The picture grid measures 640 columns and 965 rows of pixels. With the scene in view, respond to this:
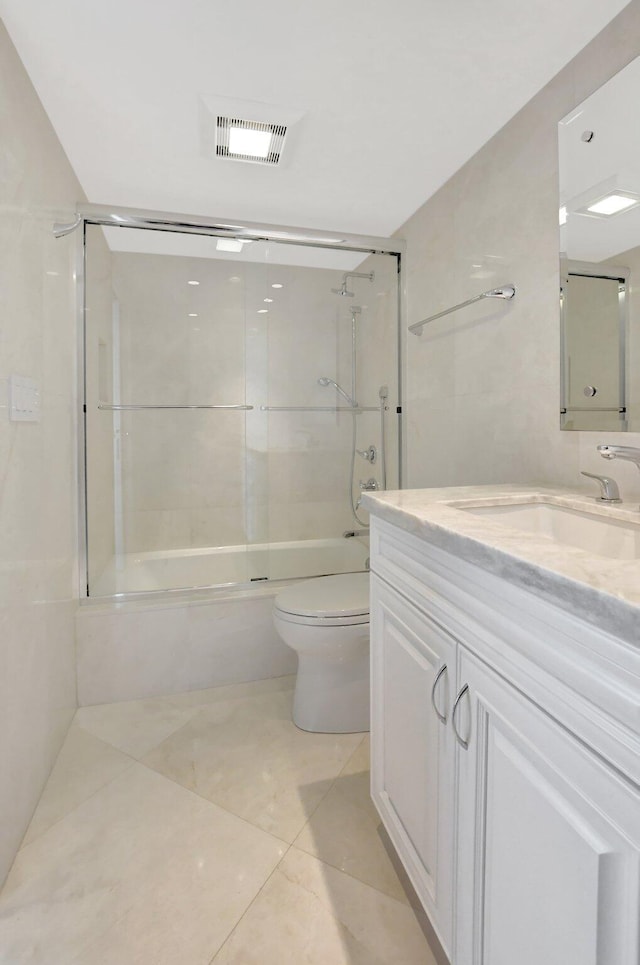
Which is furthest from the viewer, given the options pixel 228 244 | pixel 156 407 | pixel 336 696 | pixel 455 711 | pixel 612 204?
pixel 156 407

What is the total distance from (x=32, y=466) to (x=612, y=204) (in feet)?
5.69

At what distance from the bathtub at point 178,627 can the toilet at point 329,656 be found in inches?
16.4

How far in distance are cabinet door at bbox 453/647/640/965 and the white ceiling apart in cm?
157

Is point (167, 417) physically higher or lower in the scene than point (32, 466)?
higher

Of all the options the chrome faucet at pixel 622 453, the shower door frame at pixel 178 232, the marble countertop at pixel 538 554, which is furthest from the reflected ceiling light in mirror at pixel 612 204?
the shower door frame at pixel 178 232

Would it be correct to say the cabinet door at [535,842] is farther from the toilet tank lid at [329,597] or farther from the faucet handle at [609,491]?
the toilet tank lid at [329,597]

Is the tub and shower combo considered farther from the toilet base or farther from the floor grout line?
the floor grout line

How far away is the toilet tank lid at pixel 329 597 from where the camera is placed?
1810 millimetres

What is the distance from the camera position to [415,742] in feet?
3.50

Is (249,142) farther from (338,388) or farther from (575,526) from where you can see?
(575,526)

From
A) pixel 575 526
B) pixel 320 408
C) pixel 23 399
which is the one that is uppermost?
pixel 320 408

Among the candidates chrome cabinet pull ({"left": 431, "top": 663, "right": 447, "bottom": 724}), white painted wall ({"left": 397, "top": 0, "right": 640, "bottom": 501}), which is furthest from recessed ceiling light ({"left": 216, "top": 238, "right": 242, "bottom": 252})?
chrome cabinet pull ({"left": 431, "top": 663, "right": 447, "bottom": 724})

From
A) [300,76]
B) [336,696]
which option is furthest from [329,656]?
[300,76]

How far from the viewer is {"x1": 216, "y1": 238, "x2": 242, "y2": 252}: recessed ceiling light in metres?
2.49
